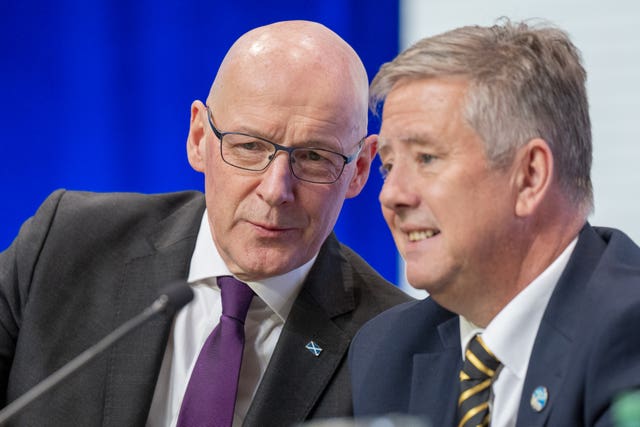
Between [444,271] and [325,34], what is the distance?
2.74 ft

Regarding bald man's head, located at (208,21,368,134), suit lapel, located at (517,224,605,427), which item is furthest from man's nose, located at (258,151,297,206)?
suit lapel, located at (517,224,605,427)

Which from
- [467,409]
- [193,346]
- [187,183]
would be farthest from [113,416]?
[187,183]

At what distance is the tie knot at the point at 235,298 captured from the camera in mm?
2455

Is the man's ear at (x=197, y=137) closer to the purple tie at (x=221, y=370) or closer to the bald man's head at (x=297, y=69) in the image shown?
the bald man's head at (x=297, y=69)

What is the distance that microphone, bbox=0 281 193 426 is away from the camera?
5.57 feet

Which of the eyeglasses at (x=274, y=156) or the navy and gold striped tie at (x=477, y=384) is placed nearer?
the navy and gold striped tie at (x=477, y=384)

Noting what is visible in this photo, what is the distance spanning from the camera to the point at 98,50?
3.83m

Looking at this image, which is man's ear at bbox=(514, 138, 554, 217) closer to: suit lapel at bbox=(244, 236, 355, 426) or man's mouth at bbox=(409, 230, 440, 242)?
man's mouth at bbox=(409, 230, 440, 242)

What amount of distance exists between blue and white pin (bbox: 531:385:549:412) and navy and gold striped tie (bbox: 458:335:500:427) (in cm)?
12

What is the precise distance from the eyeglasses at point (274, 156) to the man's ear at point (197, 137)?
7.2 inches

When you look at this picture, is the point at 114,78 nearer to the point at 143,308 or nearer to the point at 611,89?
the point at 143,308

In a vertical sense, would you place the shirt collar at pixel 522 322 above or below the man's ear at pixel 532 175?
below

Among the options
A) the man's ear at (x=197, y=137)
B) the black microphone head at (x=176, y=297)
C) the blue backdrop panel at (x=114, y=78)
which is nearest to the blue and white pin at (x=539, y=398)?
the black microphone head at (x=176, y=297)

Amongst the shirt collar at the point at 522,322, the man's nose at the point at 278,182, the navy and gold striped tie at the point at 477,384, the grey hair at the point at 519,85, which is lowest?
the navy and gold striped tie at the point at 477,384
